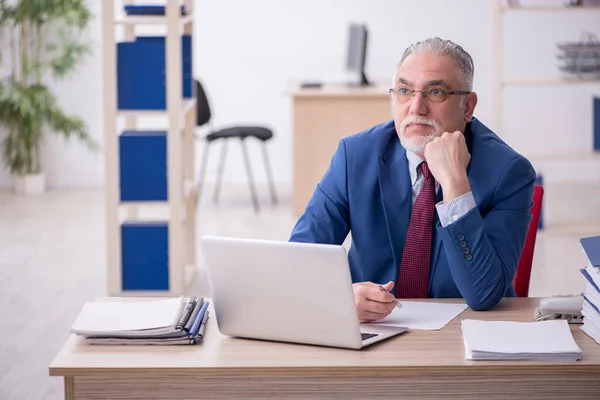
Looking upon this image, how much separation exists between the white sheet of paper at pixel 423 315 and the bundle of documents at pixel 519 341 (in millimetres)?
73

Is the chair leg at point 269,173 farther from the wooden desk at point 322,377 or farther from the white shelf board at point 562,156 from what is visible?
the wooden desk at point 322,377

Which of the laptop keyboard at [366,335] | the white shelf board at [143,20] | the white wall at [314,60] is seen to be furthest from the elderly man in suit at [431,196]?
the white wall at [314,60]

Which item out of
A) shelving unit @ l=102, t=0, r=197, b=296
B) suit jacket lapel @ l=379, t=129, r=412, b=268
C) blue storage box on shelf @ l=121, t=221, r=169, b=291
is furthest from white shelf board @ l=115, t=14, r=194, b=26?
suit jacket lapel @ l=379, t=129, r=412, b=268

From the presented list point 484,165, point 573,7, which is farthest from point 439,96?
point 573,7

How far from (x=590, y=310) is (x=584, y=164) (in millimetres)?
6546

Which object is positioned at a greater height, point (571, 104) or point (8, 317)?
point (571, 104)

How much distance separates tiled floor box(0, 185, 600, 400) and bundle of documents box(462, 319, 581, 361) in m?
2.05

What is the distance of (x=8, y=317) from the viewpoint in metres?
4.67

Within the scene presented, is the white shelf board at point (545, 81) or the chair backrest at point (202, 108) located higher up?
the white shelf board at point (545, 81)

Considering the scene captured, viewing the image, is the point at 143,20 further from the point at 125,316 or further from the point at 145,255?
the point at 125,316

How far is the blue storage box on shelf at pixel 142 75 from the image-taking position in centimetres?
466

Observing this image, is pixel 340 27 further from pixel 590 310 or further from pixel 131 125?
pixel 590 310

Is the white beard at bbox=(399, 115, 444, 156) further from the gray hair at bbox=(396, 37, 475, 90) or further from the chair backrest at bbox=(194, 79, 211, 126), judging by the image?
the chair backrest at bbox=(194, 79, 211, 126)

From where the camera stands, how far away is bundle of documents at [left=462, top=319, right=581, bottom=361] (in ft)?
6.20
